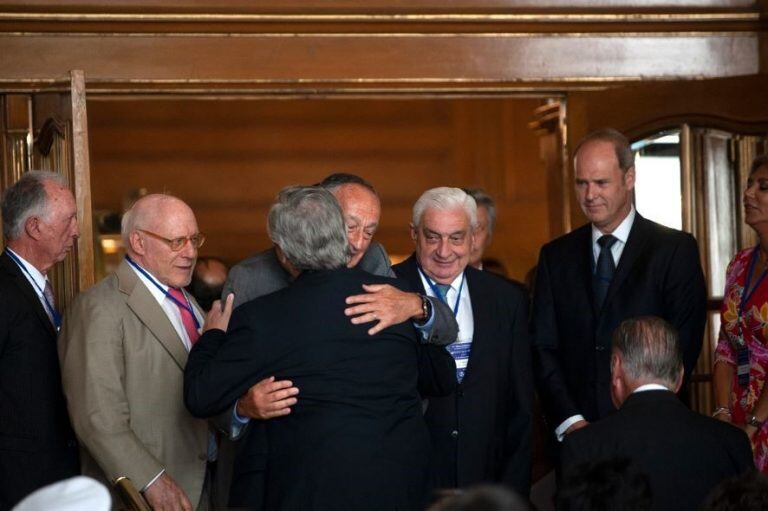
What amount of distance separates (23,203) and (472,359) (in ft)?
5.45

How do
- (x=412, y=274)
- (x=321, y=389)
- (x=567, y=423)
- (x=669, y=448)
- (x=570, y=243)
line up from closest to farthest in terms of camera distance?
(x=669, y=448)
(x=321, y=389)
(x=412, y=274)
(x=567, y=423)
(x=570, y=243)

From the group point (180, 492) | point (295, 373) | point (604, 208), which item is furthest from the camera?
point (604, 208)

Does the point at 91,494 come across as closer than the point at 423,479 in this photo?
Yes

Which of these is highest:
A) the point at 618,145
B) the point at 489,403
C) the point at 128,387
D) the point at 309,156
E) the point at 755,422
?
the point at 309,156

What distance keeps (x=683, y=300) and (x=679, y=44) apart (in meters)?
2.62

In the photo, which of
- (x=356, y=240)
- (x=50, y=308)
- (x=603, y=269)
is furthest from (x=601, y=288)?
(x=50, y=308)

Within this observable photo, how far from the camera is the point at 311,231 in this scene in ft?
12.5

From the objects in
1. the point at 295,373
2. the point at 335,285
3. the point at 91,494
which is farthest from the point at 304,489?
the point at 91,494

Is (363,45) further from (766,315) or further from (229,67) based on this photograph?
(766,315)

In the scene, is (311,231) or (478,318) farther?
→ (478,318)

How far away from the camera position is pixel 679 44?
727cm

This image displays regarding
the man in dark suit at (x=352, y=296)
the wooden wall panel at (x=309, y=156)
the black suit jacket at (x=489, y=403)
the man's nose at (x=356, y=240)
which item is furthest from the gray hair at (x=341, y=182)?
the wooden wall panel at (x=309, y=156)

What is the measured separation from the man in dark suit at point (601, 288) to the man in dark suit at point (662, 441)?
118 centimetres

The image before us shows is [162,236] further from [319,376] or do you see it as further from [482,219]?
[482,219]
